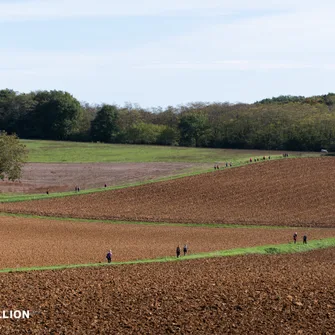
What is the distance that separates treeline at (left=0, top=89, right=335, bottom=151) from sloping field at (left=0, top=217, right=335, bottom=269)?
56.4 metres

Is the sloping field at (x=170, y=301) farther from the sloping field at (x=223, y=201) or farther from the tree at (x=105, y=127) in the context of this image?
the tree at (x=105, y=127)

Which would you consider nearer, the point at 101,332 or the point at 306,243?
the point at 101,332

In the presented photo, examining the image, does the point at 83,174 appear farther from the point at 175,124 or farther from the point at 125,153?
the point at 175,124

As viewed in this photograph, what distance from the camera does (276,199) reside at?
62.8 m

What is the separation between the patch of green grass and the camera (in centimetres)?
9606

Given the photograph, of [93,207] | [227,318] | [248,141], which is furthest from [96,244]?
[248,141]

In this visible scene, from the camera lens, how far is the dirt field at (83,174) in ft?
239

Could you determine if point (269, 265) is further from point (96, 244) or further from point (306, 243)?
point (96, 244)

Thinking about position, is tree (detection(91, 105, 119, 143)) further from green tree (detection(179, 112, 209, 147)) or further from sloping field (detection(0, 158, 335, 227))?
sloping field (detection(0, 158, 335, 227))

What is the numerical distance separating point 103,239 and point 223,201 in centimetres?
2105

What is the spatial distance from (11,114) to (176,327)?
426 feet

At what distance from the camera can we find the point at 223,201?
2458 inches

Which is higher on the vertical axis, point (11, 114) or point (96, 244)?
point (11, 114)

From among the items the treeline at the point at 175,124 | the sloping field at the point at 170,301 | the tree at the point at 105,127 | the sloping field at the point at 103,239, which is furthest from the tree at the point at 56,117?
the sloping field at the point at 170,301
